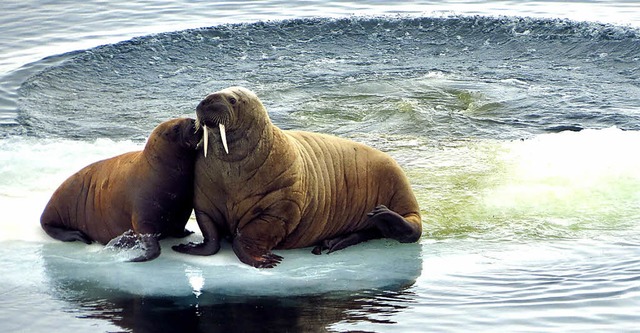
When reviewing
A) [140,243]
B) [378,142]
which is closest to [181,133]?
[140,243]

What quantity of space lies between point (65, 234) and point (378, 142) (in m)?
3.58

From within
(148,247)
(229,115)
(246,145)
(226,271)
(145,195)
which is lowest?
(226,271)

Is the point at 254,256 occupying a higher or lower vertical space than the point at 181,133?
lower

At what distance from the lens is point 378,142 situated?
9.84 meters

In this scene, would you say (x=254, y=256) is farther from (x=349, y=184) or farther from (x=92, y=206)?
(x=92, y=206)

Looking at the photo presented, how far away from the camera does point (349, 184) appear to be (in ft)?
23.7

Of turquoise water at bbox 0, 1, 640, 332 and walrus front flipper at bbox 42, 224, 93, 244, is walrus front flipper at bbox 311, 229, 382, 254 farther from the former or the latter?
walrus front flipper at bbox 42, 224, 93, 244

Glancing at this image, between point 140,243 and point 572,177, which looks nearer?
point 140,243

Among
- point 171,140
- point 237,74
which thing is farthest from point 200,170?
point 237,74

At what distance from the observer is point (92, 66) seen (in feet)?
41.9

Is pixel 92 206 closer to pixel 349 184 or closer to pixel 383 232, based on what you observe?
pixel 349 184

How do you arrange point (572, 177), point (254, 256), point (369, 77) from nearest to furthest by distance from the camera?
point (254, 256), point (572, 177), point (369, 77)

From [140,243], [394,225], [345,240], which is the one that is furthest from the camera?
[345,240]

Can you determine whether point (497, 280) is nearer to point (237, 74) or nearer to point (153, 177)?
point (153, 177)
